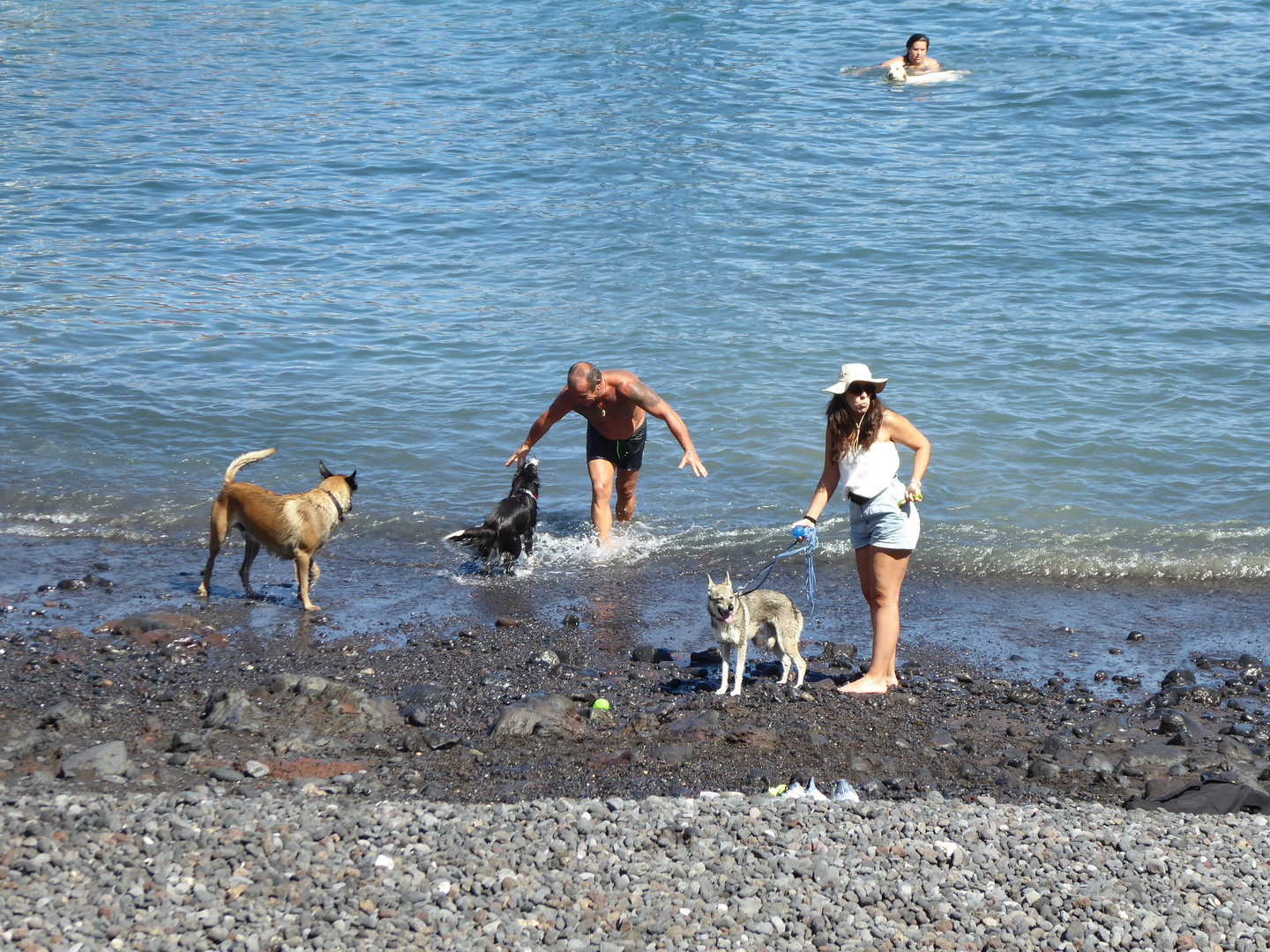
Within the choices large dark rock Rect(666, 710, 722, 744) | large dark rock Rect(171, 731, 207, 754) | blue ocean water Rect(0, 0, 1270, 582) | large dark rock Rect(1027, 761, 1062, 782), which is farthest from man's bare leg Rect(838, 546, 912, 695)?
large dark rock Rect(171, 731, 207, 754)

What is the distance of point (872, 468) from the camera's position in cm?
729

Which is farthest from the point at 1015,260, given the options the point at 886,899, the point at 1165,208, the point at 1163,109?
the point at 886,899

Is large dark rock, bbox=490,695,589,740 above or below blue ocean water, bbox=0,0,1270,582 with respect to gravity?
below

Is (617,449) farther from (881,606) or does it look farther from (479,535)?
(881,606)

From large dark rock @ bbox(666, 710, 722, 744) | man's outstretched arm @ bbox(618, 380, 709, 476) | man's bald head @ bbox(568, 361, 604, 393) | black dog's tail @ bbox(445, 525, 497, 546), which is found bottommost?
large dark rock @ bbox(666, 710, 722, 744)

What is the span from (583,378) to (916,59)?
695 inches

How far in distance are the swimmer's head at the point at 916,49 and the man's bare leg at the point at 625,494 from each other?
1656cm

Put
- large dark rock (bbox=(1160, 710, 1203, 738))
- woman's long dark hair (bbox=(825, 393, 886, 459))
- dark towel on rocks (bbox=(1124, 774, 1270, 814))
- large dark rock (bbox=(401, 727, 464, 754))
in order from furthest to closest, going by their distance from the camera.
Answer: woman's long dark hair (bbox=(825, 393, 886, 459)) < large dark rock (bbox=(1160, 710, 1203, 738)) < large dark rock (bbox=(401, 727, 464, 754)) < dark towel on rocks (bbox=(1124, 774, 1270, 814))

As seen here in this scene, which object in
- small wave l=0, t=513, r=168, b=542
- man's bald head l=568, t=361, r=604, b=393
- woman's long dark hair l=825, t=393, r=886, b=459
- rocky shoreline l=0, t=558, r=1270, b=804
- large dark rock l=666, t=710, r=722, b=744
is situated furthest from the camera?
small wave l=0, t=513, r=168, b=542

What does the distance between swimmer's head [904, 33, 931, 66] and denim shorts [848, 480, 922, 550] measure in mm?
19148

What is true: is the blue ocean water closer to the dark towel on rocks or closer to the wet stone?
the wet stone

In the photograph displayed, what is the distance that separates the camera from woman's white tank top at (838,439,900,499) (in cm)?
729

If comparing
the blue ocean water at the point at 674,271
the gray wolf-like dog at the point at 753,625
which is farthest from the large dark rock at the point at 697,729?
the blue ocean water at the point at 674,271

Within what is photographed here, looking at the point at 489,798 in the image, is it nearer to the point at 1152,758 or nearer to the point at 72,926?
the point at 72,926
